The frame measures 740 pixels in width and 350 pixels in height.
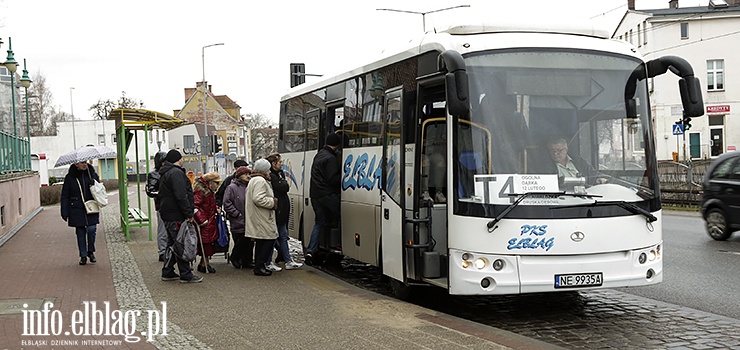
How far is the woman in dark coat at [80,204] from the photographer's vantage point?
1399 cm

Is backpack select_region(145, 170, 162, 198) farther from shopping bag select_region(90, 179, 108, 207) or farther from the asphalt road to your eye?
the asphalt road

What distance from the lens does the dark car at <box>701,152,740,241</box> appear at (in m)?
16.8

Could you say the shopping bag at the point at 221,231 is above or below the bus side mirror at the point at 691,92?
below

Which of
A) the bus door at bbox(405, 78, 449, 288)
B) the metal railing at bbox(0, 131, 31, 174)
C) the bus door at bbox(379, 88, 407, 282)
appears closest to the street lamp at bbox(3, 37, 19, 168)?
the metal railing at bbox(0, 131, 31, 174)

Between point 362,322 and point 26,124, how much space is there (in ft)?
89.3

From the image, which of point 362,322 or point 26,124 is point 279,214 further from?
point 26,124

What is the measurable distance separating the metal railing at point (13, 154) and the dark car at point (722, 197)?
16.4 meters

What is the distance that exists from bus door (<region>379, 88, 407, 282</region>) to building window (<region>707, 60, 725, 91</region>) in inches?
2053

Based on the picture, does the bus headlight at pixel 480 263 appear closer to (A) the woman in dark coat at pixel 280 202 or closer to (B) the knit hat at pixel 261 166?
(B) the knit hat at pixel 261 166

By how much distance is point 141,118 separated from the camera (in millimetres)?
18438

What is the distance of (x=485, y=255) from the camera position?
8.68m

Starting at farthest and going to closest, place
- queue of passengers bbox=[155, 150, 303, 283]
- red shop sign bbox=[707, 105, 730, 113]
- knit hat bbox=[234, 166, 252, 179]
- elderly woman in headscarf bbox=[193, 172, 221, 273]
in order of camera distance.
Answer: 1. red shop sign bbox=[707, 105, 730, 113]
2. knit hat bbox=[234, 166, 252, 179]
3. elderly woman in headscarf bbox=[193, 172, 221, 273]
4. queue of passengers bbox=[155, 150, 303, 283]

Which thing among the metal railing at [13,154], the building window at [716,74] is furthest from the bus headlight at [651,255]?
the building window at [716,74]

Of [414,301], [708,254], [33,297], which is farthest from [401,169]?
[708,254]
